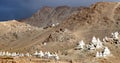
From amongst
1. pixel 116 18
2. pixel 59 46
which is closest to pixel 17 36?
pixel 116 18

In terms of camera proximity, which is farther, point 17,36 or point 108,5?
point 17,36

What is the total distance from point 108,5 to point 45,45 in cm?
3247

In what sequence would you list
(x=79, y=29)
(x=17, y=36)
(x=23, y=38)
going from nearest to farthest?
(x=79, y=29) < (x=23, y=38) < (x=17, y=36)

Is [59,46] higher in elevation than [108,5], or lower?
lower

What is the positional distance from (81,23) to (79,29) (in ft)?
12.6

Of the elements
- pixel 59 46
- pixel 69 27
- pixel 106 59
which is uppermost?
pixel 69 27

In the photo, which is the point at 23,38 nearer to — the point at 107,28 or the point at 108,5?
the point at 108,5

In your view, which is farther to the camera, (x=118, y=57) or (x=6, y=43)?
(x=6, y=43)

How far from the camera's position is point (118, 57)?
6131 centimetres

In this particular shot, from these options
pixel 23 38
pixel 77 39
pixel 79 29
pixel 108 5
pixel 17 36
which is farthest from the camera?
pixel 17 36

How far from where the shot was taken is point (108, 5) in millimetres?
118250

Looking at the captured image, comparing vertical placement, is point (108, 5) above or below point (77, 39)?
above

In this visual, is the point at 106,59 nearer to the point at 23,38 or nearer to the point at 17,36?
the point at 23,38

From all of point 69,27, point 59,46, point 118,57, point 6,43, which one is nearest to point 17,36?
→ point 6,43
